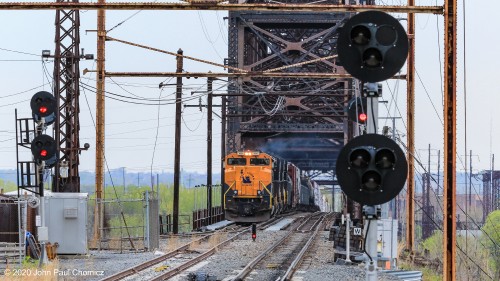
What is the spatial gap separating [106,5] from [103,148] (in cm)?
1313

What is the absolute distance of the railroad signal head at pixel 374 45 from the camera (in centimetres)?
1035

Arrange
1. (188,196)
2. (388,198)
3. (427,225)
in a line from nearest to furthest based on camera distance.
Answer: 1. (388,198)
2. (427,225)
3. (188,196)

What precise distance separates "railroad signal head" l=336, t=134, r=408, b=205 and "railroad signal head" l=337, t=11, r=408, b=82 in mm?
754

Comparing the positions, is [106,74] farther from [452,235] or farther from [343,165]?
[343,165]

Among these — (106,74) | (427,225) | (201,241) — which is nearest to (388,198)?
(106,74)

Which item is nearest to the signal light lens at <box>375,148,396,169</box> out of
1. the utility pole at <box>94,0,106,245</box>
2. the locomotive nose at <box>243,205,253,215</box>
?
the utility pole at <box>94,0,106,245</box>

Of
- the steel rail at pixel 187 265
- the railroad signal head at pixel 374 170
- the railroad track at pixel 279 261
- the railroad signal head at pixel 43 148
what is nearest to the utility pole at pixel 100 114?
the steel rail at pixel 187 265

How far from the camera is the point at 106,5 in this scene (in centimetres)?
1844

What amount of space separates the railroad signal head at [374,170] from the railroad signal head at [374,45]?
29.7 inches

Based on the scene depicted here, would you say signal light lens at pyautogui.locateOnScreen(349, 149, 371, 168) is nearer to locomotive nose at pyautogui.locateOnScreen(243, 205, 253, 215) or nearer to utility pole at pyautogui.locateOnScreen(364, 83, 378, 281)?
utility pole at pyautogui.locateOnScreen(364, 83, 378, 281)

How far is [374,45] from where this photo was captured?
33.9 feet

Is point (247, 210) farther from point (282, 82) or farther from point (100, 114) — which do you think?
point (282, 82)

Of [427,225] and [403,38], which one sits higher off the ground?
[403,38]

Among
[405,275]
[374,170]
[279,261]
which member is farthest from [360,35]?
[279,261]
